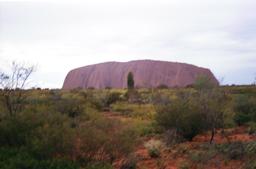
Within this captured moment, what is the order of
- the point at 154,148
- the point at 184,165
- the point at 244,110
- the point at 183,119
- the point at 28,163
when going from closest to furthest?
1. the point at 28,163
2. the point at 184,165
3. the point at 154,148
4. the point at 183,119
5. the point at 244,110

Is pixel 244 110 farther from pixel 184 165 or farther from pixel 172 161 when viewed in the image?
pixel 184 165

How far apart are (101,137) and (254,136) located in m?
7.79

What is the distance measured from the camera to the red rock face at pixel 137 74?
104 metres

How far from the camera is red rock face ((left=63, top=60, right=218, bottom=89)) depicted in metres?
104

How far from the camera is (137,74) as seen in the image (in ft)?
355

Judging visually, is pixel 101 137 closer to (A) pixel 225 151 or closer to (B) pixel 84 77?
(A) pixel 225 151

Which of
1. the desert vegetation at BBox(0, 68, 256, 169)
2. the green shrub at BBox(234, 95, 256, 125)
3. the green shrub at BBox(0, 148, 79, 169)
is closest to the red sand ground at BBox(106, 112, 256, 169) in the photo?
the desert vegetation at BBox(0, 68, 256, 169)

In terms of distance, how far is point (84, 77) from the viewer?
116750mm

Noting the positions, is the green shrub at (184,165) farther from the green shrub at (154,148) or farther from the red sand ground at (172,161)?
the green shrub at (154,148)

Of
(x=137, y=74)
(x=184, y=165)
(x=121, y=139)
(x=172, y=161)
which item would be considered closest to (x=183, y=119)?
(x=172, y=161)

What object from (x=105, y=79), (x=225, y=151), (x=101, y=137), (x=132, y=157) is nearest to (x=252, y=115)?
(x=225, y=151)

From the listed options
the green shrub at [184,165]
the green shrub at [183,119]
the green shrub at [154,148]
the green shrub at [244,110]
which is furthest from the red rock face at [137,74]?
the green shrub at [184,165]

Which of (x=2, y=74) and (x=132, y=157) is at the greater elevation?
(x=2, y=74)

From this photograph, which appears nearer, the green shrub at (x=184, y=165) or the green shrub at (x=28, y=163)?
the green shrub at (x=28, y=163)
